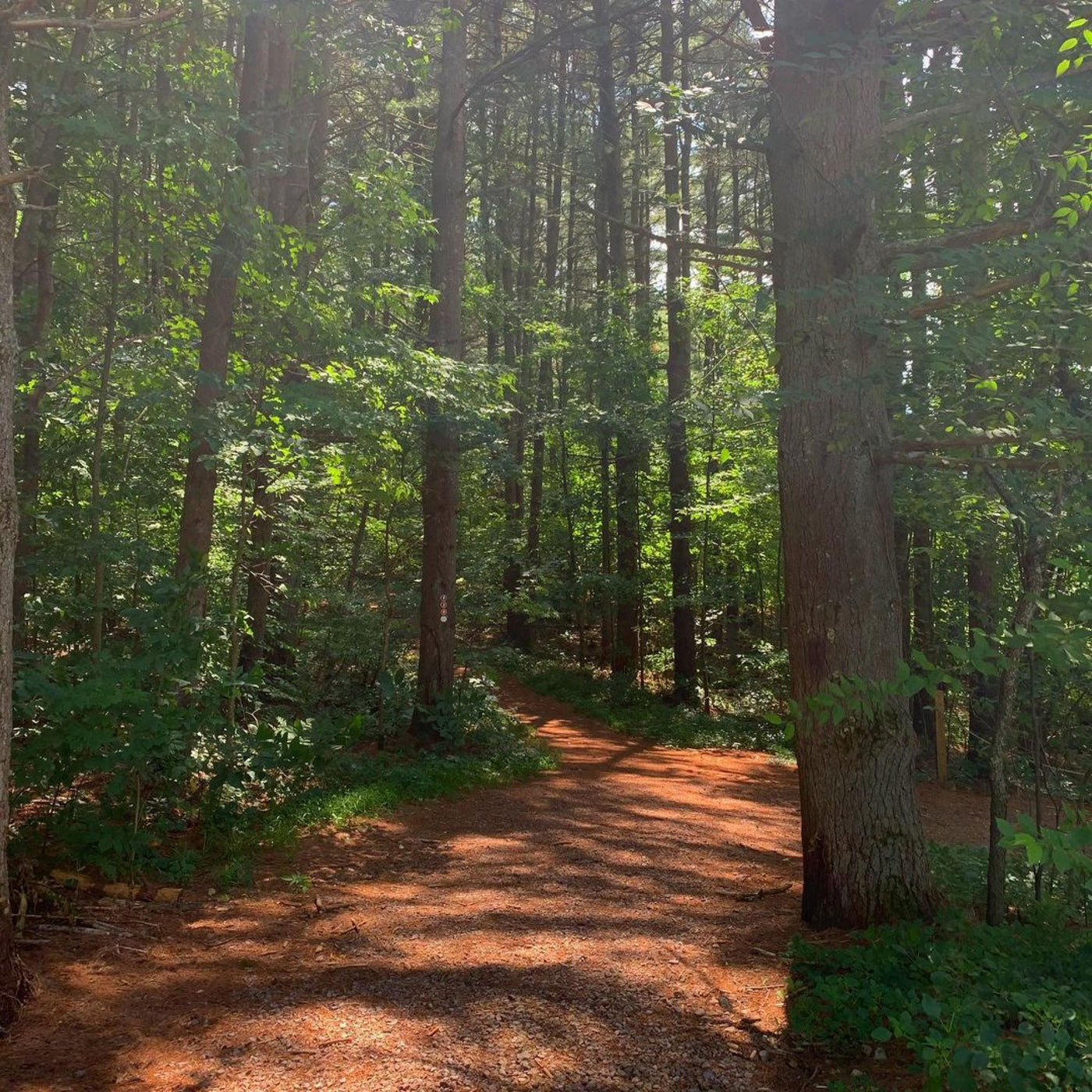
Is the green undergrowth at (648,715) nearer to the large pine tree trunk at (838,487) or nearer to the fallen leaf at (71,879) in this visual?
the large pine tree trunk at (838,487)

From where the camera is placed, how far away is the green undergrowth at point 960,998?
2.85 metres

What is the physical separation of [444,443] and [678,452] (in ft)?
19.3

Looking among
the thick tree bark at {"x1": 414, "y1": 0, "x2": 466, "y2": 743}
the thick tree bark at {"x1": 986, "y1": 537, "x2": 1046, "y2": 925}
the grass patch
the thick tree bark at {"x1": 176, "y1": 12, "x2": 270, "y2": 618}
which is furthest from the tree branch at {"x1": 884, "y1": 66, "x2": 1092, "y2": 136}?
the thick tree bark at {"x1": 414, "y1": 0, "x2": 466, "y2": 743}

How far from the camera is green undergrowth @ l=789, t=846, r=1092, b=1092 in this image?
9.35 feet

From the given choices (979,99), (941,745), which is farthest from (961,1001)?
(941,745)

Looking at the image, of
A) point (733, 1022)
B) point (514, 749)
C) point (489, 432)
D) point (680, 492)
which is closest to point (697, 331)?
point (680, 492)

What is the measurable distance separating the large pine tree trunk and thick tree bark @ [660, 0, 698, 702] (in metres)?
9.53

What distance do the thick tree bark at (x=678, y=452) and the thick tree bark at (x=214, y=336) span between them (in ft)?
26.6

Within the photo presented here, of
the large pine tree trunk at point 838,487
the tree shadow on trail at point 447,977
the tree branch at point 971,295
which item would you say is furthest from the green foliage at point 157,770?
the tree branch at point 971,295

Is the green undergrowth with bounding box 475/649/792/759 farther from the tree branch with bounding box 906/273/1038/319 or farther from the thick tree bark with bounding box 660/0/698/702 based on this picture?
the tree branch with bounding box 906/273/1038/319

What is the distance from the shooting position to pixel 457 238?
451 inches

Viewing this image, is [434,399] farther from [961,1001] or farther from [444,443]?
[961,1001]

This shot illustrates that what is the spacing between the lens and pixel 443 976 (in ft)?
14.1

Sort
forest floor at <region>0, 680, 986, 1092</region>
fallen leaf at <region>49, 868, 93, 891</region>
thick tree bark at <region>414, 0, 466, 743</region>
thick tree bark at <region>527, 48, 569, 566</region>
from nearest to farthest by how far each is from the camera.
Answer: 1. forest floor at <region>0, 680, 986, 1092</region>
2. fallen leaf at <region>49, 868, 93, 891</region>
3. thick tree bark at <region>414, 0, 466, 743</region>
4. thick tree bark at <region>527, 48, 569, 566</region>
